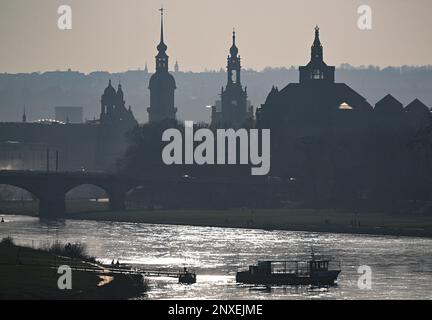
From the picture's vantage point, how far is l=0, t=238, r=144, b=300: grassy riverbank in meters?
126

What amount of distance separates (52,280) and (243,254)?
121 feet

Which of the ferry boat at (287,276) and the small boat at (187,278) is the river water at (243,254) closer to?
the small boat at (187,278)

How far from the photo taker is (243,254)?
545 ft

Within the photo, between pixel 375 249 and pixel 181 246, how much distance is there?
1686 cm

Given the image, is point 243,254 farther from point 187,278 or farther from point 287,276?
point 187,278

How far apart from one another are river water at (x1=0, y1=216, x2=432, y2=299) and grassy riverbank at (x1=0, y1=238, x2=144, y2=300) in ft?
7.10

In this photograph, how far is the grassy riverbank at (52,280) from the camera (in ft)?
413

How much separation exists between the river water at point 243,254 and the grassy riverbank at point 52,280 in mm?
2165

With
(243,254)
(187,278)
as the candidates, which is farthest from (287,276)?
(243,254)

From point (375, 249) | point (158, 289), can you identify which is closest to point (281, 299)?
point (158, 289)

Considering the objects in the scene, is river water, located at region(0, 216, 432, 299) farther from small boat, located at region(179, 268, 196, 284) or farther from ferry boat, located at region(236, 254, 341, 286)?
ferry boat, located at region(236, 254, 341, 286)

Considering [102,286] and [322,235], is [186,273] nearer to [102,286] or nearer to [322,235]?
[102,286]

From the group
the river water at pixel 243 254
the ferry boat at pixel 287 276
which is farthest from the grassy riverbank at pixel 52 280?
the ferry boat at pixel 287 276
